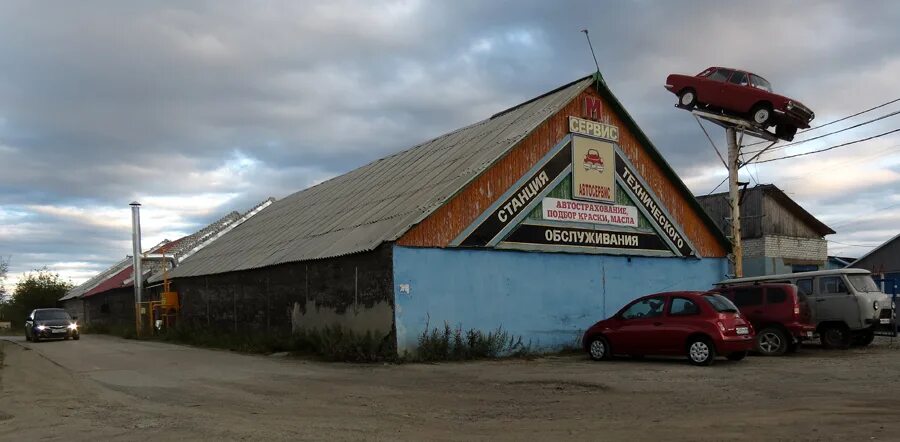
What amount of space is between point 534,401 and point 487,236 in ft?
27.8

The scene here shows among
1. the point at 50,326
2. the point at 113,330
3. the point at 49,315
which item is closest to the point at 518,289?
the point at 50,326

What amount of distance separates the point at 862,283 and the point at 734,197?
7.84 m

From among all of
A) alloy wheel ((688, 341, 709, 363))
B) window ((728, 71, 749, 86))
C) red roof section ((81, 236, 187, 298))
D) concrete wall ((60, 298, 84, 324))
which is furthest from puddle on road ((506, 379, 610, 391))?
concrete wall ((60, 298, 84, 324))

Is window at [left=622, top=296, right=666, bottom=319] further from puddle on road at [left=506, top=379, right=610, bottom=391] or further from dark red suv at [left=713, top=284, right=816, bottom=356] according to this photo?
puddle on road at [left=506, top=379, right=610, bottom=391]

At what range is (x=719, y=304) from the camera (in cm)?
1473

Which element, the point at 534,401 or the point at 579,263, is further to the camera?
the point at 579,263

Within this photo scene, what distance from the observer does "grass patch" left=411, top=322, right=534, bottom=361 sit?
54.0 feet

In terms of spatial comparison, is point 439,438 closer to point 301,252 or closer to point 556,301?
point 556,301

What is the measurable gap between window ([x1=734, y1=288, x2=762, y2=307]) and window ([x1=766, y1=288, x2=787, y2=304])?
214 millimetres

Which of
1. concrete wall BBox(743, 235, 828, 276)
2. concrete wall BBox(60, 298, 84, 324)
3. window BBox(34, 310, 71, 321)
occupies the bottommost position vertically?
concrete wall BBox(60, 298, 84, 324)

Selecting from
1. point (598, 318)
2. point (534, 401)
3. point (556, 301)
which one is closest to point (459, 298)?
point (556, 301)

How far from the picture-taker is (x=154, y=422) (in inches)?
347

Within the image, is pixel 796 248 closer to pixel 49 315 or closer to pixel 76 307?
pixel 49 315

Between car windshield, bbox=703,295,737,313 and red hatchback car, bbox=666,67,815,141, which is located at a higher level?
red hatchback car, bbox=666,67,815,141
